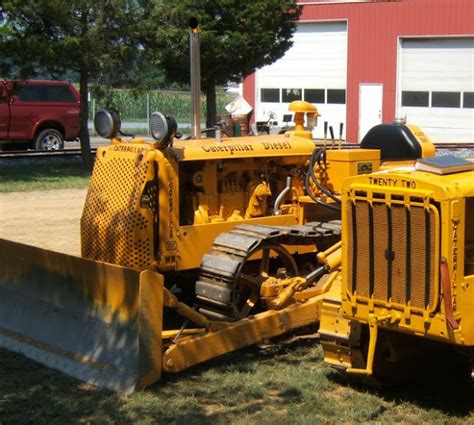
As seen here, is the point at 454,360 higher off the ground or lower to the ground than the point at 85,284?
lower

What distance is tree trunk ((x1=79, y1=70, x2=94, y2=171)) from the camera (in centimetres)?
→ 2188

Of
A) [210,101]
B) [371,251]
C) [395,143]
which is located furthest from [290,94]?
[371,251]

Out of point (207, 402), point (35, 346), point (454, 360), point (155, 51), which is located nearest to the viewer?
point (207, 402)

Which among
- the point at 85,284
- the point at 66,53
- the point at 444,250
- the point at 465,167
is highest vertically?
the point at 66,53

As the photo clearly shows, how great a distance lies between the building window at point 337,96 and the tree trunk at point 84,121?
17960mm

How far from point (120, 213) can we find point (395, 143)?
315 centimetres

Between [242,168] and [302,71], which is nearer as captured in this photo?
[242,168]

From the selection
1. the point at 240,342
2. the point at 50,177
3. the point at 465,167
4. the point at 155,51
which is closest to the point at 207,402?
the point at 240,342

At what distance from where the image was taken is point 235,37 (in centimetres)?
2566

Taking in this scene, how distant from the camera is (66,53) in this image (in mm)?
20297

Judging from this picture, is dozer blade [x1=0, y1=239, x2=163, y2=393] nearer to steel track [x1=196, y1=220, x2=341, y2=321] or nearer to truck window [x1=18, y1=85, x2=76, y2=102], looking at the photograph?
steel track [x1=196, y1=220, x2=341, y2=321]

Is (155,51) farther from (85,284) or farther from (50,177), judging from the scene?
(85,284)

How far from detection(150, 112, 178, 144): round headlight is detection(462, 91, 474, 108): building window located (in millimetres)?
30463

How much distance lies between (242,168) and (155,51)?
48.5 feet
